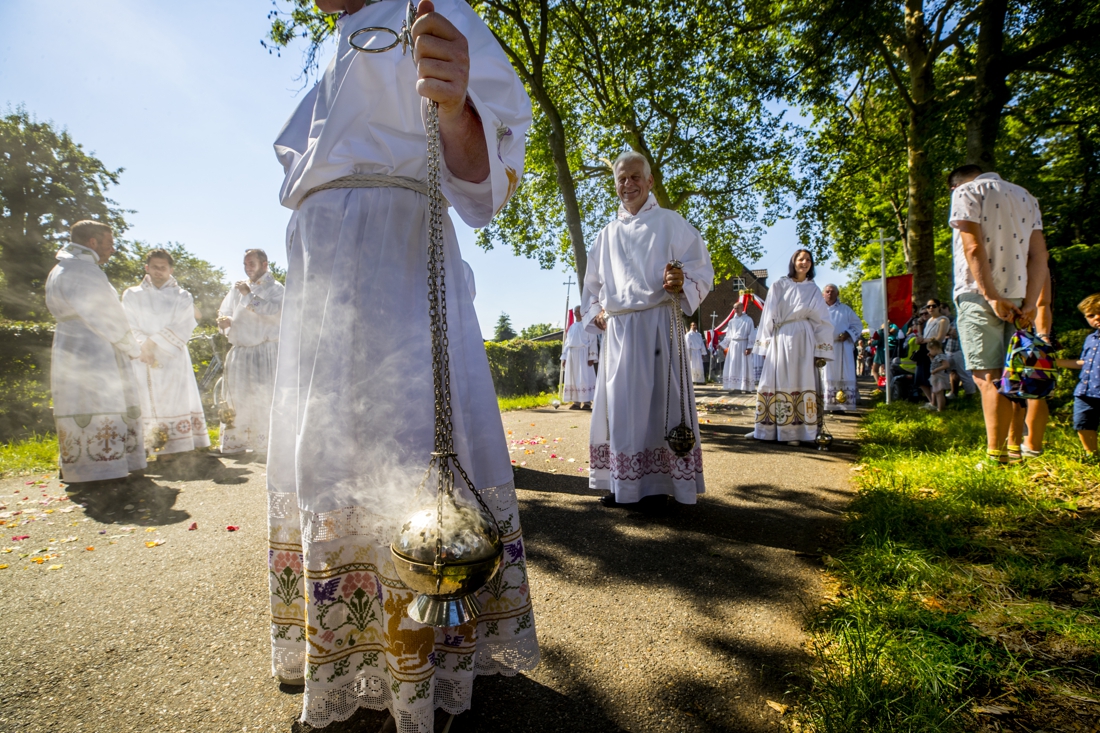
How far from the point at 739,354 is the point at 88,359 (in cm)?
1531

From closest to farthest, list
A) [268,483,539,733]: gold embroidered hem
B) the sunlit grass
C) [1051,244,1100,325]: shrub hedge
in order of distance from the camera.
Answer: [268,483,539,733]: gold embroidered hem, the sunlit grass, [1051,244,1100,325]: shrub hedge

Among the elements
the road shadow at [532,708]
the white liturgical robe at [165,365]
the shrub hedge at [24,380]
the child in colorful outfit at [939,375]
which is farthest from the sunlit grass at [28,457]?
the child in colorful outfit at [939,375]

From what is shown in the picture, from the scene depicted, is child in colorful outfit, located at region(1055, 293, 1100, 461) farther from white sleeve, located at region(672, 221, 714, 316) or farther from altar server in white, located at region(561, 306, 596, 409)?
altar server in white, located at region(561, 306, 596, 409)

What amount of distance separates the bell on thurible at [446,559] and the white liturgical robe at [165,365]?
706 cm

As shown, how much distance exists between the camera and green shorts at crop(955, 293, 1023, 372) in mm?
3879

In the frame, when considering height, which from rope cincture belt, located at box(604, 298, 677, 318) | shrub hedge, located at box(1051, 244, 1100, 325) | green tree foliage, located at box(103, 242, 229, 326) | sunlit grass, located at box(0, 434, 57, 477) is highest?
green tree foliage, located at box(103, 242, 229, 326)

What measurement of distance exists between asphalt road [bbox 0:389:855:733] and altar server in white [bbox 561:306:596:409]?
22.6ft

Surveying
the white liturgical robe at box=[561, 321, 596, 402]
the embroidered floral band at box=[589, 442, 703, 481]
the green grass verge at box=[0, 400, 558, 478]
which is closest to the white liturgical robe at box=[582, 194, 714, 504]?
the embroidered floral band at box=[589, 442, 703, 481]

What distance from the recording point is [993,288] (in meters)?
3.78

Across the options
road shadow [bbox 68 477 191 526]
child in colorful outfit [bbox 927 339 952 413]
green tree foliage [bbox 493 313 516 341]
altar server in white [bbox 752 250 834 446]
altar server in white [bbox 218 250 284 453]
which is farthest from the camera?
green tree foliage [bbox 493 313 516 341]

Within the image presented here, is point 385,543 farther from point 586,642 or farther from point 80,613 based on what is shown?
point 80,613

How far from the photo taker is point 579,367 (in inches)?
454

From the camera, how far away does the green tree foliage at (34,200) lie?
Result: 25766mm

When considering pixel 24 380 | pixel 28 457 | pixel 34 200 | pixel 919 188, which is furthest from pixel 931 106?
pixel 34 200
